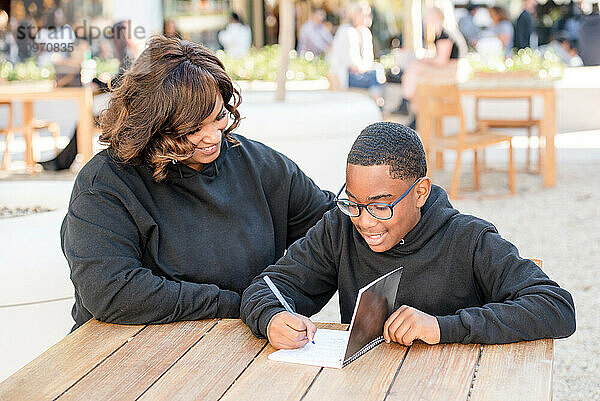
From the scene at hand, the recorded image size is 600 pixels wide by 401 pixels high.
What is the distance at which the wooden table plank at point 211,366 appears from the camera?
1594 mm

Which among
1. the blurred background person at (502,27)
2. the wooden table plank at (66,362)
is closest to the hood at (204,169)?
the wooden table plank at (66,362)

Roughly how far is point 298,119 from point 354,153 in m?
2.38

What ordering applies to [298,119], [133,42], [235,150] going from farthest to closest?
[133,42]
[298,119]
[235,150]

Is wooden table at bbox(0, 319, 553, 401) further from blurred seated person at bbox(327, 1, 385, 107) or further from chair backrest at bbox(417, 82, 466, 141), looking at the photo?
blurred seated person at bbox(327, 1, 385, 107)

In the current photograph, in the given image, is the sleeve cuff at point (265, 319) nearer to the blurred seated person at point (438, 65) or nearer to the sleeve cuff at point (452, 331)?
the sleeve cuff at point (452, 331)

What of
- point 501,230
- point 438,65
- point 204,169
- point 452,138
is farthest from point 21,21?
point 204,169

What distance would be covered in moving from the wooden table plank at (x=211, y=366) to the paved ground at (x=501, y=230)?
791 millimetres

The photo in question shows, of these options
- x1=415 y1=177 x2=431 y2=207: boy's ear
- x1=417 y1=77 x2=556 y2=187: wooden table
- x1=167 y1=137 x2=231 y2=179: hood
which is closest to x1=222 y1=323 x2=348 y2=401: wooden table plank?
x1=415 y1=177 x2=431 y2=207: boy's ear

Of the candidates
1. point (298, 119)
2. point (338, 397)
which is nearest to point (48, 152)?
point (298, 119)

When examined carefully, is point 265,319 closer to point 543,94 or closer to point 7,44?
point 543,94

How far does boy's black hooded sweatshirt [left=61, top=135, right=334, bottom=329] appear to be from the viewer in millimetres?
2039

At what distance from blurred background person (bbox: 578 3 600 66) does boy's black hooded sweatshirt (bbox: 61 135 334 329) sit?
12612mm

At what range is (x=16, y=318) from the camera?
248 cm

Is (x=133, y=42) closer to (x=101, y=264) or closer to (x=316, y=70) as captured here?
(x=316, y=70)
